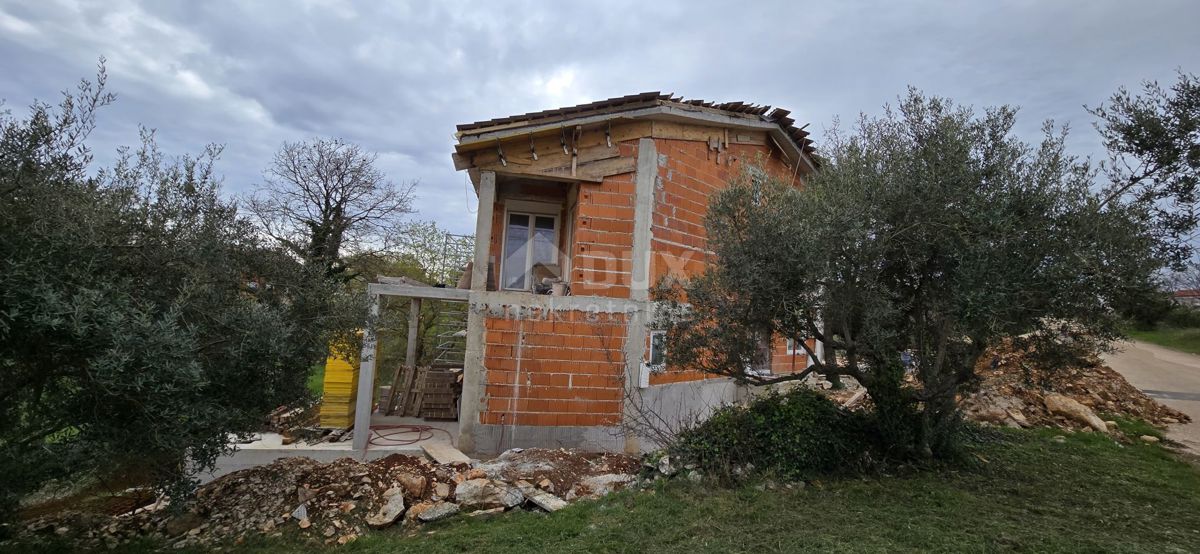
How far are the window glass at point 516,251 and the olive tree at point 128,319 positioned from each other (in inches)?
200

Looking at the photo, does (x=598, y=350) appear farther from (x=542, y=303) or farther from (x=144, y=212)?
(x=144, y=212)

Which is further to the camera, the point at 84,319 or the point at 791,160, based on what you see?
the point at 791,160

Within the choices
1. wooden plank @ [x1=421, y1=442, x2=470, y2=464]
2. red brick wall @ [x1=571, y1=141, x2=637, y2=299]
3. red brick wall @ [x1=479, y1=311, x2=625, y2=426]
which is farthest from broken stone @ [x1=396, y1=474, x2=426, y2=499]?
red brick wall @ [x1=571, y1=141, x2=637, y2=299]

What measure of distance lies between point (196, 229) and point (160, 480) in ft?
7.94

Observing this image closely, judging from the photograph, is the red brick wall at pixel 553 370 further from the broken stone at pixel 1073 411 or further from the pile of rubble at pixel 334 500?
the broken stone at pixel 1073 411

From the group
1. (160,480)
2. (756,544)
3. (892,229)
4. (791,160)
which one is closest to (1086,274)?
(892,229)

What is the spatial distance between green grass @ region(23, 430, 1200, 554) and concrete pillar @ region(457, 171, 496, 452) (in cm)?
301

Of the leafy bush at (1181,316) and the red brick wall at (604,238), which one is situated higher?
the red brick wall at (604,238)

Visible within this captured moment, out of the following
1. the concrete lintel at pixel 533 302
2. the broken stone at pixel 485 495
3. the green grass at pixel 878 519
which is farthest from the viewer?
the concrete lintel at pixel 533 302

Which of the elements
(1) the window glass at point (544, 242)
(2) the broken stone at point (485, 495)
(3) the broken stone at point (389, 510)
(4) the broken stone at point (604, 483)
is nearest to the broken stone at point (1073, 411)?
(4) the broken stone at point (604, 483)

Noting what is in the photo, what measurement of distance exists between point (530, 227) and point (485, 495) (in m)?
5.61

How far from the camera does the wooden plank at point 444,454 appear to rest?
879 centimetres

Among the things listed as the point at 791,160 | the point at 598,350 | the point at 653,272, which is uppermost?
the point at 791,160

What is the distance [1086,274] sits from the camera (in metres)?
5.28
